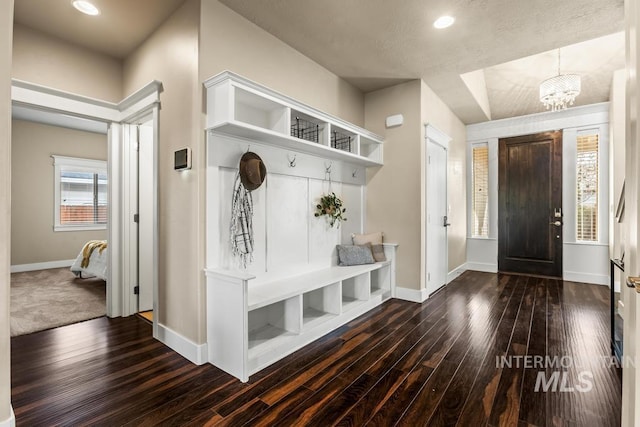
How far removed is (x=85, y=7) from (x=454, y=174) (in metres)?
5.08

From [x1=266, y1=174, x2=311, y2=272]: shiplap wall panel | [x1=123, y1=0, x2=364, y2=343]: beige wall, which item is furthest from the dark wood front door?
[x1=123, y1=0, x2=364, y2=343]: beige wall

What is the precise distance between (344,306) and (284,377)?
51.8 inches

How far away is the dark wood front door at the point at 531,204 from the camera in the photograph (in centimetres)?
515

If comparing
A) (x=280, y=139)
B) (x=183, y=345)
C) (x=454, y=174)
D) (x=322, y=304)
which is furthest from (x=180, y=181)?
(x=454, y=174)

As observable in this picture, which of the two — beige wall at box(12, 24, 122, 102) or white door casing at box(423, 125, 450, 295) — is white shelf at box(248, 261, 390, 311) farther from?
beige wall at box(12, 24, 122, 102)

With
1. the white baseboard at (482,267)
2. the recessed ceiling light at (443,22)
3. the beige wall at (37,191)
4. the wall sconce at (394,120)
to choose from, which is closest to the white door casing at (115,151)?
the recessed ceiling light at (443,22)

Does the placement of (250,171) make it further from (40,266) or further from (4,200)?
(40,266)

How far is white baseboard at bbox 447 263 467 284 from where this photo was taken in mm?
4948

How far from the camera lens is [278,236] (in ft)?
9.79

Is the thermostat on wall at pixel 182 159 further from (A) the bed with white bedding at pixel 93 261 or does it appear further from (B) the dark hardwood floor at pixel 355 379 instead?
(A) the bed with white bedding at pixel 93 261

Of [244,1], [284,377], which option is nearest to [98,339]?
[284,377]

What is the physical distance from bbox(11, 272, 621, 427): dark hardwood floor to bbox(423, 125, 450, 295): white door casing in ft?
3.36

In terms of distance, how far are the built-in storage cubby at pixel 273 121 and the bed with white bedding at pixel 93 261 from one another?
3.36 metres

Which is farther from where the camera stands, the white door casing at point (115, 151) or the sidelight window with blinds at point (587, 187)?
the sidelight window with blinds at point (587, 187)
